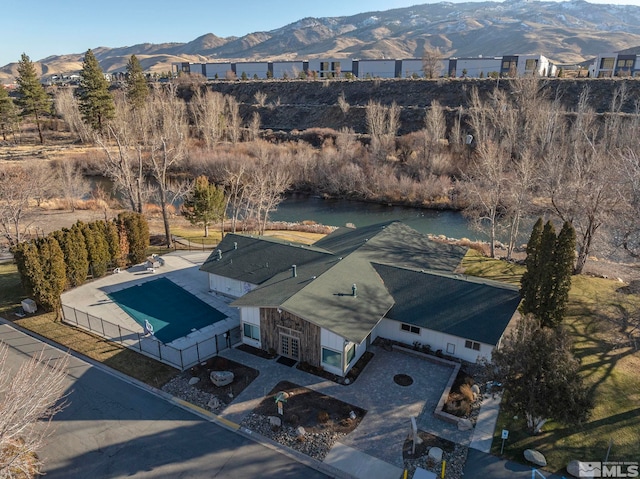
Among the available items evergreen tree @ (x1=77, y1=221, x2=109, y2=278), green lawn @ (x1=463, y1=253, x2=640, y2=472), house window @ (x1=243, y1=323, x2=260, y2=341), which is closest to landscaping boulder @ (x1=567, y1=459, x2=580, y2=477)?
green lawn @ (x1=463, y1=253, x2=640, y2=472)

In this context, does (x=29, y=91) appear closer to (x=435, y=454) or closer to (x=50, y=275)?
(x=50, y=275)

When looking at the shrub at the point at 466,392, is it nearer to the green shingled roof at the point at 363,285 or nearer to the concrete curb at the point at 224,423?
the green shingled roof at the point at 363,285

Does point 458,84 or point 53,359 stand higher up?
point 458,84

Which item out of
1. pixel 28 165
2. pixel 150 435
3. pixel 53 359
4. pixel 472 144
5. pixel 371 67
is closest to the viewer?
pixel 150 435

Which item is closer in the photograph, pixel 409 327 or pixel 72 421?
pixel 72 421

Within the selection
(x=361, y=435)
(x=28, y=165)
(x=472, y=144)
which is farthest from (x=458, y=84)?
(x=361, y=435)

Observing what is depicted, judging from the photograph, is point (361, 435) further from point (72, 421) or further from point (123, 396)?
point (72, 421)
